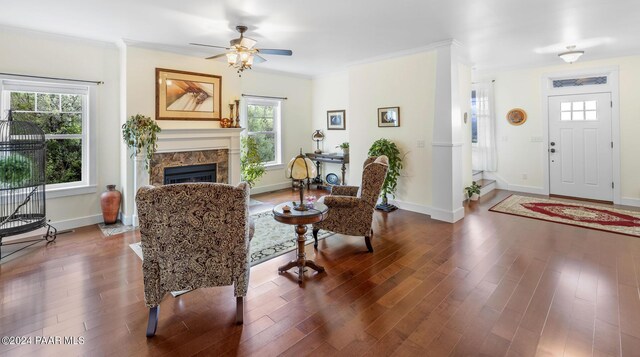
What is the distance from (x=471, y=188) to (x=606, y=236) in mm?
2187

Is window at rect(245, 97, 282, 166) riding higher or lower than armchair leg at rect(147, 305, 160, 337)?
higher

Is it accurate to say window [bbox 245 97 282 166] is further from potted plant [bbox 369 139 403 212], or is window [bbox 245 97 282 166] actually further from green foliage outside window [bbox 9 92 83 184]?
green foliage outside window [bbox 9 92 83 184]

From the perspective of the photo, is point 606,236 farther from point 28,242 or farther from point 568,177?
point 28,242

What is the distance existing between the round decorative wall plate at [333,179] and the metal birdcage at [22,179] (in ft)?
16.3

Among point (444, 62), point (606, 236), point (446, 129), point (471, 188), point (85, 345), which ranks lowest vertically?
point (85, 345)

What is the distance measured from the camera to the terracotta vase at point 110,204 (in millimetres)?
4496

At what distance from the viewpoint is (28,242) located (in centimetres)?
385

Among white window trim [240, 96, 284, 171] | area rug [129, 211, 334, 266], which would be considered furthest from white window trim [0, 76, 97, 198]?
white window trim [240, 96, 284, 171]

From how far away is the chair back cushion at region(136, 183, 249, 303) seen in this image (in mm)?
1993

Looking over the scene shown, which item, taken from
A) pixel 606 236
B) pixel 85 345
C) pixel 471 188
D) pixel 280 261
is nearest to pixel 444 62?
pixel 471 188

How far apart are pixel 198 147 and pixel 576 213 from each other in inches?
241

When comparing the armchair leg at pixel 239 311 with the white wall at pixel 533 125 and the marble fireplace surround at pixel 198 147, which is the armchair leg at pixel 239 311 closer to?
the marble fireplace surround at pixel 198 147

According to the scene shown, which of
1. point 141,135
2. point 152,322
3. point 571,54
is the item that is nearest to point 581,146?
point 571,54

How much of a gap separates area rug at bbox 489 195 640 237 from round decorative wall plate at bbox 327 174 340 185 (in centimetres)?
317
